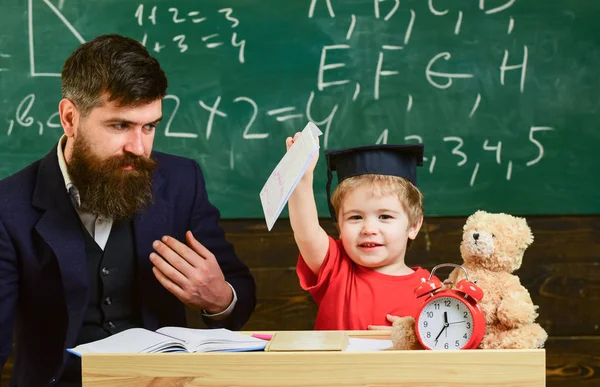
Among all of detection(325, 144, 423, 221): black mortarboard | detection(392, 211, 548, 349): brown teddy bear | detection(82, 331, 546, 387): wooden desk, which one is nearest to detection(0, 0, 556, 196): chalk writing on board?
detection(325, 144, 423, 221): black mortarboard

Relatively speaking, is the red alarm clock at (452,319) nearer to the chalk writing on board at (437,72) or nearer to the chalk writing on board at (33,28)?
the chalk writing on board at (437,72)

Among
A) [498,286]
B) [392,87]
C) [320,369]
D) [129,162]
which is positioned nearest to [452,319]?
[498,286]

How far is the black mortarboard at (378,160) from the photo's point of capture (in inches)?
76.9

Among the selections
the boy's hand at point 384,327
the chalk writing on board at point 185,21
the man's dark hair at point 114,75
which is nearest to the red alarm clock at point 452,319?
the boy's hand at point 384,327

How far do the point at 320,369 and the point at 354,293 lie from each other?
584 millimetres

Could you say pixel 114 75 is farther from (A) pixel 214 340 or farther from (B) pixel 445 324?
(B) pixel 445 324

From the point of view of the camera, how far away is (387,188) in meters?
1.93

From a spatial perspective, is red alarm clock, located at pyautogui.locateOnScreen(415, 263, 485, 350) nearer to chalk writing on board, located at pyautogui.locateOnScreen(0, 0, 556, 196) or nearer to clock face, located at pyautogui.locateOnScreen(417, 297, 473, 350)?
clock face, located at pyautogui.locateOnScreen(417, 297, 473, 350)

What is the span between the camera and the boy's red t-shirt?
1.93 m

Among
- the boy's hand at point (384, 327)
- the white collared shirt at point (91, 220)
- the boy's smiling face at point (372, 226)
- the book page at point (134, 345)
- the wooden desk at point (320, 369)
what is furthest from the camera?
the white collared shirt at point (91, 220)

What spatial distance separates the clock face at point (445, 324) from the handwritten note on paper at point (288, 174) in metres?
0.33

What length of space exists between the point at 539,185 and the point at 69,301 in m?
1.70

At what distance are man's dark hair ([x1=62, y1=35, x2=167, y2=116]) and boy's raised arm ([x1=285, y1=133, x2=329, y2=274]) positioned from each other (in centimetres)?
49

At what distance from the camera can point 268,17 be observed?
2.89 m
